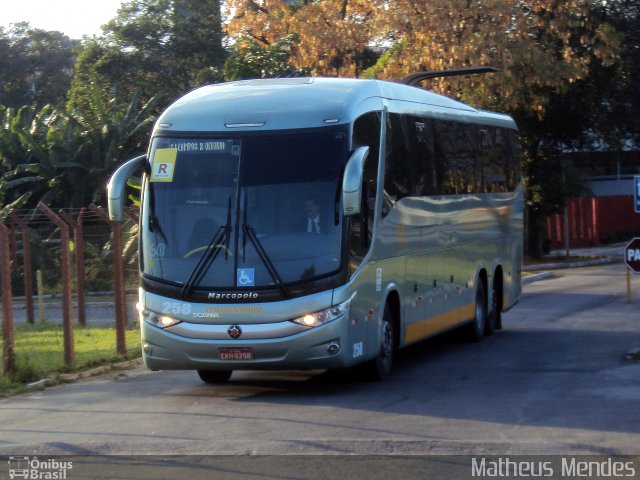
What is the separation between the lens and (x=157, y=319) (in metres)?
11.5

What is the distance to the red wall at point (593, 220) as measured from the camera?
4562 cm

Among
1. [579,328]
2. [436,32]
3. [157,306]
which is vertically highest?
[436,32]

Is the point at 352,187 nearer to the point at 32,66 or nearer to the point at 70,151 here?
the point at 70,151

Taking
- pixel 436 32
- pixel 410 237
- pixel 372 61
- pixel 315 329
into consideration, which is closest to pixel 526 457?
pixel 315 329

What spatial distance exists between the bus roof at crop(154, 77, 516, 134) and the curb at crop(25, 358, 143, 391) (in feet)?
11.4

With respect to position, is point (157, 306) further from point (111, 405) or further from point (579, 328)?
point (579, 328)

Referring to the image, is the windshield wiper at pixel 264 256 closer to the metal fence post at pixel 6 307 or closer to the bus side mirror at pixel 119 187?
the bus side mirror at pixel 119 187

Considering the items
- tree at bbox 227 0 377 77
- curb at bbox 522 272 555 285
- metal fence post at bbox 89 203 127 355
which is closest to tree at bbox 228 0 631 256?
tree at bbox 227 0 377 77

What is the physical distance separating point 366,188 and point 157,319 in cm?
267

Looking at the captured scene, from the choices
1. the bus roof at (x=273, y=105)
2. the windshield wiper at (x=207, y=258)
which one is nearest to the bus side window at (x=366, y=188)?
the bus roof at (x=273, y=105)

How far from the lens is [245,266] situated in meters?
11.2

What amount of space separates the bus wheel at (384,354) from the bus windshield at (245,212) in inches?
65.9

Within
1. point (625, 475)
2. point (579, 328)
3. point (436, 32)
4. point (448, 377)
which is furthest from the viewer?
point (436, 32)

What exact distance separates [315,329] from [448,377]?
2.53m
